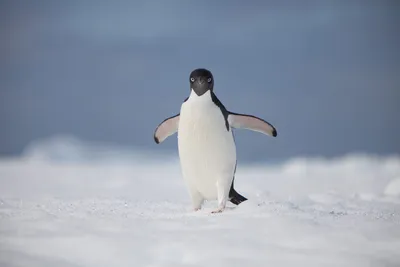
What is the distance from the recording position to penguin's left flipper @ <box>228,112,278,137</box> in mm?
2656

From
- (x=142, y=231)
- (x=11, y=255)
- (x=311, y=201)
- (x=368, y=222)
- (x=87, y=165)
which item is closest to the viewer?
(x=11, y=255)

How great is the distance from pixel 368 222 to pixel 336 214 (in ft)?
0.81

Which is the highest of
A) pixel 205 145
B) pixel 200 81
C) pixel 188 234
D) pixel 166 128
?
pixel 200 81

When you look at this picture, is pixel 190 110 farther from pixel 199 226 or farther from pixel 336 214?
pixel 336 214

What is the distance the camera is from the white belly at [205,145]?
8.02 feet

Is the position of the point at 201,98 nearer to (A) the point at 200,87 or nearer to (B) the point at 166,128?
(A) the point at 200,87

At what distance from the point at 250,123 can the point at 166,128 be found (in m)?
0.44

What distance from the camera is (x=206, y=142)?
8.04 ft

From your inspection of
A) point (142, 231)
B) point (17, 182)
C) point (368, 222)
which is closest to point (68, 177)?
point (17, 182)

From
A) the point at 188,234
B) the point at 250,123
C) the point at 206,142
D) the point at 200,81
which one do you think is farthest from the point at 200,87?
the point at 188,234

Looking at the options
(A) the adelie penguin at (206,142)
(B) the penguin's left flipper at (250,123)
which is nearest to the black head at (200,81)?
(A) the adelie penguin at (206,142)

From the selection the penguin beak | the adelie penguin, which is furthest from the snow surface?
the penguin beak

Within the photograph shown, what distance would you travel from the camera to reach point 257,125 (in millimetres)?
2672

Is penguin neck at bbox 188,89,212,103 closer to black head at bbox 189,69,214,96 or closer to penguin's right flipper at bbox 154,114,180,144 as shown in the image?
black head at bbox 189,69,214,96
